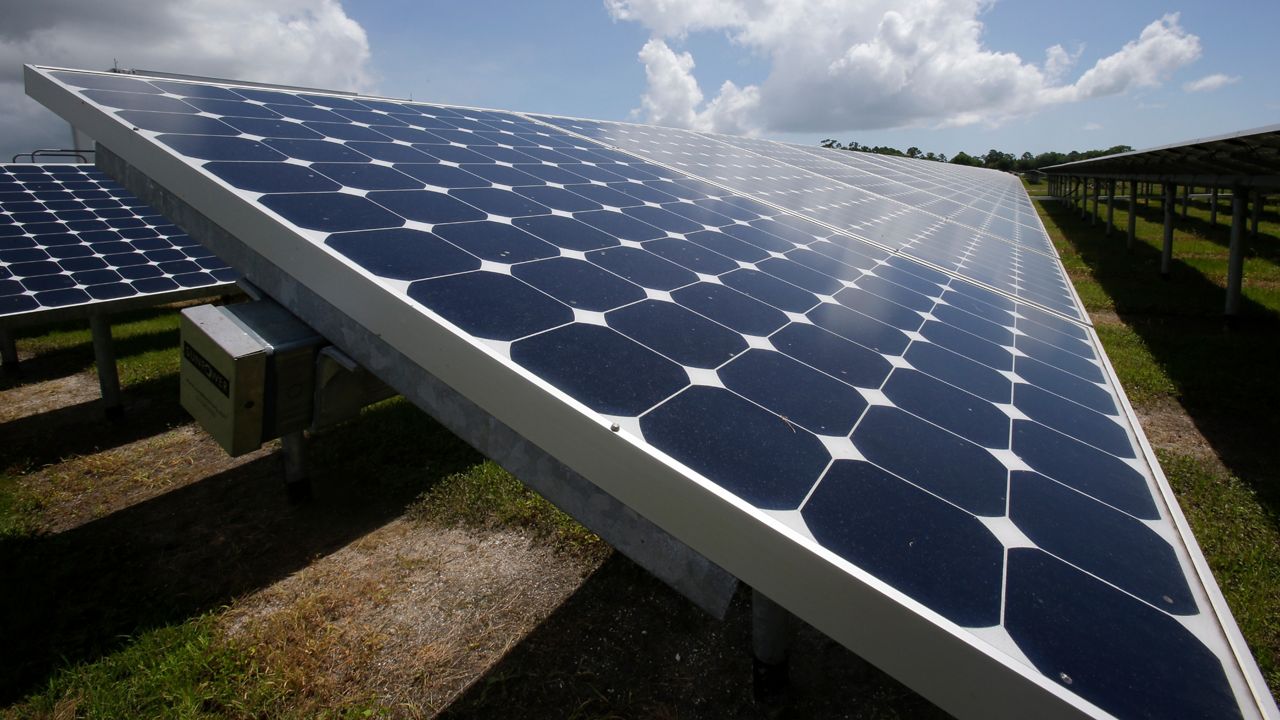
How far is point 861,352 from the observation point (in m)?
2.63

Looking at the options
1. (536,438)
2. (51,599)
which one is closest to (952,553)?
(536,438)

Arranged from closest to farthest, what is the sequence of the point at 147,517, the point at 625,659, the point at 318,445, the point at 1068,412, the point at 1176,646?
1. the point at 1176,646
2. the point at 1068,412
3. the point at 625,659
4. the point at 147,517
5. the point at 318,445

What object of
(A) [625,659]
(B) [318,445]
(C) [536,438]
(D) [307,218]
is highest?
(D) [307,218]

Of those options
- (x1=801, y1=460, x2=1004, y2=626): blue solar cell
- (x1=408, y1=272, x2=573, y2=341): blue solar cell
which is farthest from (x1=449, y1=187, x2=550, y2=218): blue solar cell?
(x1=801, y1=460, x2=1004, y2=626): blue solar cell

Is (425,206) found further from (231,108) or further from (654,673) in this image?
(654,673)

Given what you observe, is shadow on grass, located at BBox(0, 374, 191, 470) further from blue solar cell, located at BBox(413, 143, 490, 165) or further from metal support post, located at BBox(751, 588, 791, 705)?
metal support post, located at BBox(751, 588, 791, 705)

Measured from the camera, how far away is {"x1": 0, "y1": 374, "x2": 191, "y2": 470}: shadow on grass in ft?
23.3

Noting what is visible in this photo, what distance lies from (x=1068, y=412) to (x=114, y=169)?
15.1ft

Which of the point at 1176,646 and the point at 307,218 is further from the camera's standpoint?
the point at 307,218

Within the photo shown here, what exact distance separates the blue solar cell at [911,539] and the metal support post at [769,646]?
5.03 ft

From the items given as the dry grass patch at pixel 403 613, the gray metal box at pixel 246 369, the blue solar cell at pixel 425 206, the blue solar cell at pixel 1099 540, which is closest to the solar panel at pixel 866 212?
the blue solar cell at pixel 425 206

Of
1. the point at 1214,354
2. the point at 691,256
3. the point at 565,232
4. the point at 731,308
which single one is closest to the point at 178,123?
the point at 565,232

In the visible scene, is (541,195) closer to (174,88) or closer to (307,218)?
(307,218)

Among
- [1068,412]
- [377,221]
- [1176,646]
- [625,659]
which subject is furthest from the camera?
[625,659]
